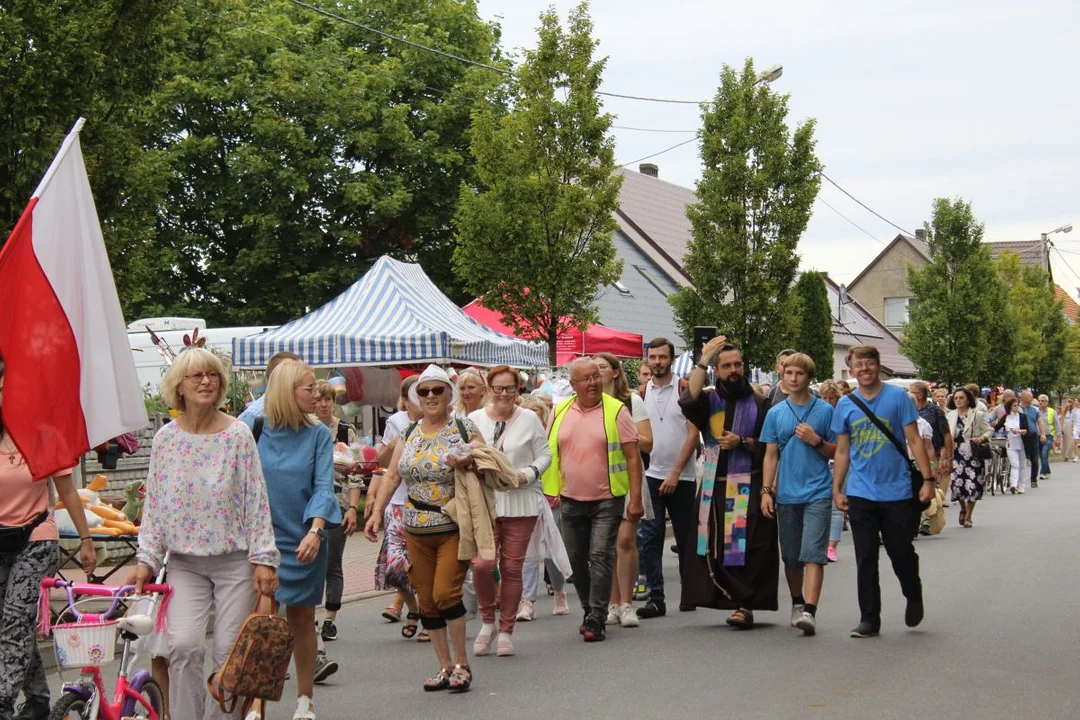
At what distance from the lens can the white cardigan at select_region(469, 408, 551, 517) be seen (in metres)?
8.84

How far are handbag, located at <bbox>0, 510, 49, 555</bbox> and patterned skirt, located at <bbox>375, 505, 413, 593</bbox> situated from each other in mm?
3727

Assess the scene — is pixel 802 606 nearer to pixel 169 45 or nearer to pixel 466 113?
pixel 169 45

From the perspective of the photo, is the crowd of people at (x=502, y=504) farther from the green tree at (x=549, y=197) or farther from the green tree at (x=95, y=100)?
the green tree at (x=549, y=197)

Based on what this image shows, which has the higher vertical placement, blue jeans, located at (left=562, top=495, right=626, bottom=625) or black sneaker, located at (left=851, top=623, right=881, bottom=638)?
blue jeans, located at (left=562, top=495, right=626, bottom=625)

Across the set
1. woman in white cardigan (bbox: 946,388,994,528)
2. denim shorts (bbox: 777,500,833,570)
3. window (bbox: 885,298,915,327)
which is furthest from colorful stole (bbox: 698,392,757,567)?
window (bbox: 885,298,915,327)

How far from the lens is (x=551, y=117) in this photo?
21078 mm

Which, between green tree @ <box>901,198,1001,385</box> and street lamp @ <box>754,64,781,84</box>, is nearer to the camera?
street lamp @ <box>754,64,781,84</box>

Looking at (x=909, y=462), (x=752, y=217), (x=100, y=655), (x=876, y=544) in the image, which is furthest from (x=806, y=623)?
(x=752, y=217)

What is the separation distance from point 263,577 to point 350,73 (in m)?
29.2

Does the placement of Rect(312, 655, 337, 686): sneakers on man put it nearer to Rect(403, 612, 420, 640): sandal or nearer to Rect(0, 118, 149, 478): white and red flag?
Rect(403, 612, 420, 640): sandal

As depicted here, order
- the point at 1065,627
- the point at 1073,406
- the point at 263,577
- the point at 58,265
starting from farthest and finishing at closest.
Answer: the point at 1073,406, the point at 1065,627, the point at 58,265, the point at 263,577

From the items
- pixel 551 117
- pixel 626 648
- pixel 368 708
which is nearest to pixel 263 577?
pixel 368 708

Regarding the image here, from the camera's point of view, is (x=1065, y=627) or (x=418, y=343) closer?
(x=1065, y=627)

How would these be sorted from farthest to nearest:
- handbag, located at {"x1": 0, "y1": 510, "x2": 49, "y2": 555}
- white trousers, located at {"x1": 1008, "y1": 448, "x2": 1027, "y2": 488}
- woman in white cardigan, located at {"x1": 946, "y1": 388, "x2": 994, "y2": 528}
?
white trousers, located at {"x1": 1008, "y1": 448, "x2": 1027, "y2": 488} → woman in white cardigan, located at {"x1": 946, "y1": 388, "x2": 994, "y2": 528} → handbag, located at {"x1": 0, "y1": 510, "x2": 49, "y2": 555}
